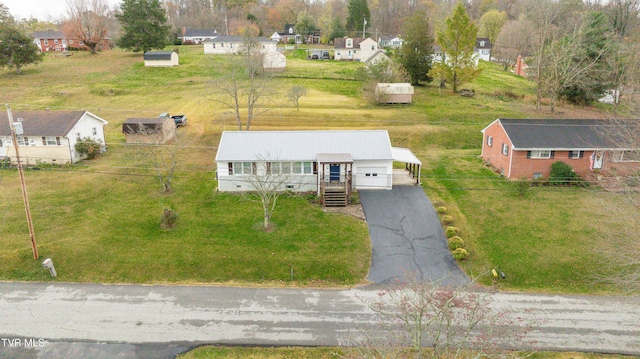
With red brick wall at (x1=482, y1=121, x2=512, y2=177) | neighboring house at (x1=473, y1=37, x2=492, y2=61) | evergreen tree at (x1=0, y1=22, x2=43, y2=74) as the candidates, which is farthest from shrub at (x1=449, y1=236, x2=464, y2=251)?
neighboring house at (x1=473, y1=37, x2=492, y2=61)

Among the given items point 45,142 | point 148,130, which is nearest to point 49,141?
point 45,142

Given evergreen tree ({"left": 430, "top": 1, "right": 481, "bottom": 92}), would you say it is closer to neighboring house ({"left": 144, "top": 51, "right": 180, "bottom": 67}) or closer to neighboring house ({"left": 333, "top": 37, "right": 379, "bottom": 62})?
neighboring house ({"left": 333, "top": 37, "right": 379, "bottom": 62})

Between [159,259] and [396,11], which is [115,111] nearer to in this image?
[159,259]

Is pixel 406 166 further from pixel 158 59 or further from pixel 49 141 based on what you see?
pixel 158 59

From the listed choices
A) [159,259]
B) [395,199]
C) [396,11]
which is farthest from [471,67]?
[396,11]

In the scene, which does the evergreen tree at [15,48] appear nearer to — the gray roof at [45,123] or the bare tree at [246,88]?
the bare tree at [246,88]

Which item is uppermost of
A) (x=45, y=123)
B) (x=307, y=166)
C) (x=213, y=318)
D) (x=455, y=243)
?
(x=45, y=123)
